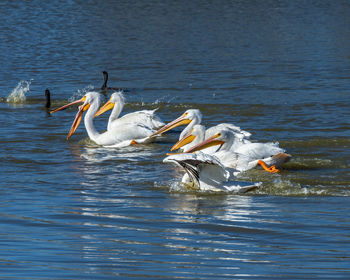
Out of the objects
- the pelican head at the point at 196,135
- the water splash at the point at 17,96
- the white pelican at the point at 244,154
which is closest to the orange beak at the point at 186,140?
the pelican head at the point at 196,135

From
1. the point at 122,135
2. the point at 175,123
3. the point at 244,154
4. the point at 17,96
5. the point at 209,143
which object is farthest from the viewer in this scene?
the point at 17,96

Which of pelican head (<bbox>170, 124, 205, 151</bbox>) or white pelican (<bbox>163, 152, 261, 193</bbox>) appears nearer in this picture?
white pelican (<bbox>163, 152, 261, 193</bbox>)

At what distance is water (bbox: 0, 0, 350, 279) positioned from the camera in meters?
5.25

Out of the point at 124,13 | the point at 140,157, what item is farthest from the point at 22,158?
the point at 124,13

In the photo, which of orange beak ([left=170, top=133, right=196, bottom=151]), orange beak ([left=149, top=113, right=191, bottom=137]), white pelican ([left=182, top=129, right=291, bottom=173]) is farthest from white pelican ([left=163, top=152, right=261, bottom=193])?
orange beak ([left=149, top=113, right=191, bottom=137])

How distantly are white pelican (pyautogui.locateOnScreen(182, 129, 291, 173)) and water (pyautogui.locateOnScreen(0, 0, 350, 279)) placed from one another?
0.50 feet

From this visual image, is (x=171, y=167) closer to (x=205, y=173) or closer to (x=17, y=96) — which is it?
(x=205, y=173)

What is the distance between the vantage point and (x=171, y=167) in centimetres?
930

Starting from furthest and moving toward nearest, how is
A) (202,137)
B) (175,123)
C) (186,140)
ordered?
(175,123)
(186,140)
(202,137)

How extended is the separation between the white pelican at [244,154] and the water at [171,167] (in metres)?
0.15

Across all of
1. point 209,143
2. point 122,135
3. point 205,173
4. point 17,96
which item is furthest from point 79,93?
point 205,173

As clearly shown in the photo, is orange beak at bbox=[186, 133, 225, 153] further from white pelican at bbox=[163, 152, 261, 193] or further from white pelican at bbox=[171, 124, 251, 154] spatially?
Result: white pelican at bbox=[163, 152, 261, 193]

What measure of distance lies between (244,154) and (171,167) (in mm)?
909

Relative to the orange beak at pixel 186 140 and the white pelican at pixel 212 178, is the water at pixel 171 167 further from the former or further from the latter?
the orange beak at pixel 186 140
